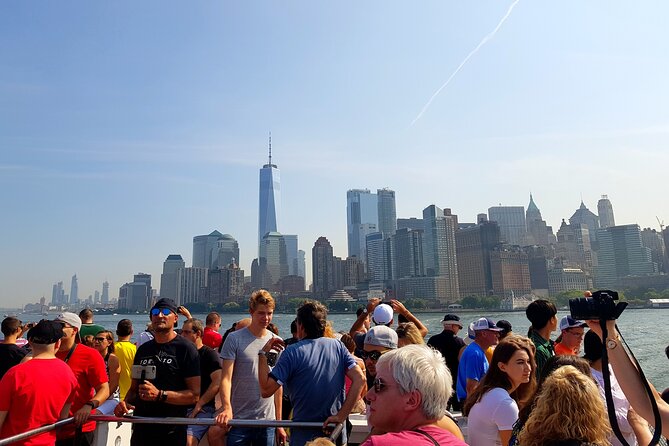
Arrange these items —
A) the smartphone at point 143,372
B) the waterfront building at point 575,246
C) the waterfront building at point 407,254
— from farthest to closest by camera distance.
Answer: the waterfront building at point 575,246, the waterfront building at point 407,254, the smartphone at point 143,372

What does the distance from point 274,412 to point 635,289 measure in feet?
453

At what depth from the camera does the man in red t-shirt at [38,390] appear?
3.47 meters

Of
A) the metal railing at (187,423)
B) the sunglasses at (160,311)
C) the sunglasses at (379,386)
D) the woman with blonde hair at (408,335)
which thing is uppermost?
the sunglasses at (160,311)

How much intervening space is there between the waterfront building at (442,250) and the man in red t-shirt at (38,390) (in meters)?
145

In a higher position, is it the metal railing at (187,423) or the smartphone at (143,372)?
the smartphone at (143,372)

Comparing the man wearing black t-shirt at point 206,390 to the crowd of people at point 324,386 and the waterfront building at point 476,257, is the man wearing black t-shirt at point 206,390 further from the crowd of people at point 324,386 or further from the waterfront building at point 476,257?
the waterfront building at point 476,257

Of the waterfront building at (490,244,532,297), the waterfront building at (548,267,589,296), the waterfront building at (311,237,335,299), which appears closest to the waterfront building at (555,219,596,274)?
the waterfront building at (548,267,589,296)

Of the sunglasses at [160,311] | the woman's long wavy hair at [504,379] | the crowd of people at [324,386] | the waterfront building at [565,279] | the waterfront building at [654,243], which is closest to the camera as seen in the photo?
the crowd of people at [324,386]

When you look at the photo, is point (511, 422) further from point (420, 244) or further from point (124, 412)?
point (420, 244)

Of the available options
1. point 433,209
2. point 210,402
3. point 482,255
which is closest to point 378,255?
point 433,209

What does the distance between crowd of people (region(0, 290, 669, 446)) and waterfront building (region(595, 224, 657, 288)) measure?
546 feet

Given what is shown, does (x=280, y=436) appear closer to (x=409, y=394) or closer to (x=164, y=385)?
(x=164, y=385)

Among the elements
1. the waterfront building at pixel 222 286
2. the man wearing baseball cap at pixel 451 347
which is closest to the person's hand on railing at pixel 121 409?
the man wearing baseball cap at pixel 451 347

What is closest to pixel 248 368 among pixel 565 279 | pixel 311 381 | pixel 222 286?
pixel 311 381
